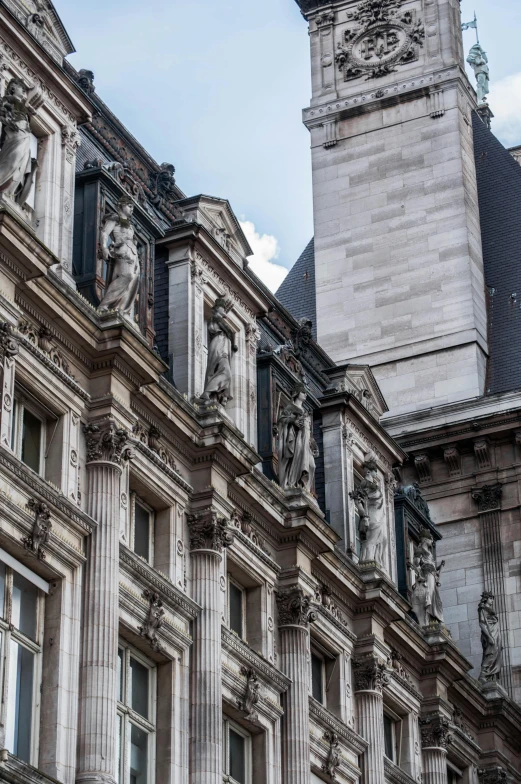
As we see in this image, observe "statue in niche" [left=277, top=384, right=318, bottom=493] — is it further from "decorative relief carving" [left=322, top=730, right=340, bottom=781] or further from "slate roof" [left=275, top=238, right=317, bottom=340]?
"slate roof" [left=275, top=238, right=317, bottom=340]

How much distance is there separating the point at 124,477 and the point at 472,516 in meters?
20.7

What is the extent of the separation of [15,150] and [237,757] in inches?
473

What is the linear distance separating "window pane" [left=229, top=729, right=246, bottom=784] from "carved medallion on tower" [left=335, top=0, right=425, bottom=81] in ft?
95.2

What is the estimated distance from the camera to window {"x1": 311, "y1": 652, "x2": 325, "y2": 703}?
1612 inches

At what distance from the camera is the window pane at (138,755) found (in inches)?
1299

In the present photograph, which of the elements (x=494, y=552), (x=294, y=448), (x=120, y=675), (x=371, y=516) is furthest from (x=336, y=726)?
(x=494, y=552)

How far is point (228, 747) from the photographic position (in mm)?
36250

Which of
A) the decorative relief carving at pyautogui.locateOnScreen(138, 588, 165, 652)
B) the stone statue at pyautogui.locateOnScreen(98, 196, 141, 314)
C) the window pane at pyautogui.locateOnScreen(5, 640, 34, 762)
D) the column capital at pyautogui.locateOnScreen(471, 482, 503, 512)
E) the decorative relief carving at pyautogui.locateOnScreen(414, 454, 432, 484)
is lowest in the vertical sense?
the window pane at pyautogui.locateOnScreen(5, 640, 34, 762)

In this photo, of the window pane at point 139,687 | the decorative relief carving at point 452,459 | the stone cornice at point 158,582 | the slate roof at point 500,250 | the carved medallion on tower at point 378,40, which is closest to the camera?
the window pane at point 139,687

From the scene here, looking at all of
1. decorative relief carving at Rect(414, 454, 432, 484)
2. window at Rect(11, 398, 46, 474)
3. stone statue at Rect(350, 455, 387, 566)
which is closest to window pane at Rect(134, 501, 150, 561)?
window at Rect(11, 398, 46, 474)

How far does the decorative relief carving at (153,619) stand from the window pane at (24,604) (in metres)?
3.00

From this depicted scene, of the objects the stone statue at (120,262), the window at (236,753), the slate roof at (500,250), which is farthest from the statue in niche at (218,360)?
the slate roof at (500,250)

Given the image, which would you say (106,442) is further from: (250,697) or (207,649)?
(250,697)

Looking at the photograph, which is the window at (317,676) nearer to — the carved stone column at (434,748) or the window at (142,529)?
the carved stone column at (434,748)
